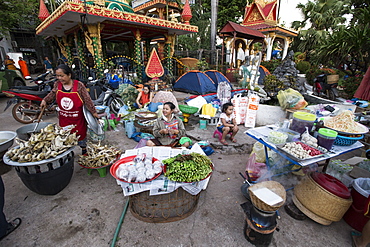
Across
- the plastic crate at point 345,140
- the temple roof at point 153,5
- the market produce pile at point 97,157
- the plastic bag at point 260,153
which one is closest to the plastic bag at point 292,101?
the plastic bag at point 260,153

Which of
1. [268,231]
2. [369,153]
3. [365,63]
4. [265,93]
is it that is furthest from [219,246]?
[365,63]

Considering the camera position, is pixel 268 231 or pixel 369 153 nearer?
pixel 268 231

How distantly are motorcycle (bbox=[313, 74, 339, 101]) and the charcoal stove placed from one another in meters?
8.99

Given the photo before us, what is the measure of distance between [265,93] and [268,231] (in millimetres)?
5797

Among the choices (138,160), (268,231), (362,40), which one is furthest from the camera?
(362,40)

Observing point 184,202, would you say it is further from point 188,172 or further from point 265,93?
point 265,93

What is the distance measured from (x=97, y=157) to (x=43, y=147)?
834 mm

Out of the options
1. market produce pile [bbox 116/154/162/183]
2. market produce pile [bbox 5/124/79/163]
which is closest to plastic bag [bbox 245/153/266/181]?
market produce pile [bbox 116/154/162/183]

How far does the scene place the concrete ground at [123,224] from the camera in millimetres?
2162

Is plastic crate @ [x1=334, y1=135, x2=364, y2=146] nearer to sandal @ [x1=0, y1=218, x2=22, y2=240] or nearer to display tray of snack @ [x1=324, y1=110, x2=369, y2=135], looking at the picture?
display tray of snack @ [x1=324, y1=110, x2=369, y2=135]

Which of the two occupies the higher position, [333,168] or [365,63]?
[365,63]

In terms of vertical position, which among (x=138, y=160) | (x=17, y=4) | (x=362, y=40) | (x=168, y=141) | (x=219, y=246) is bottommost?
(x=219, y=246)

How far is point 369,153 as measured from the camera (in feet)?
8.05

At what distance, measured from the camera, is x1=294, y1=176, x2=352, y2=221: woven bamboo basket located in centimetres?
224
